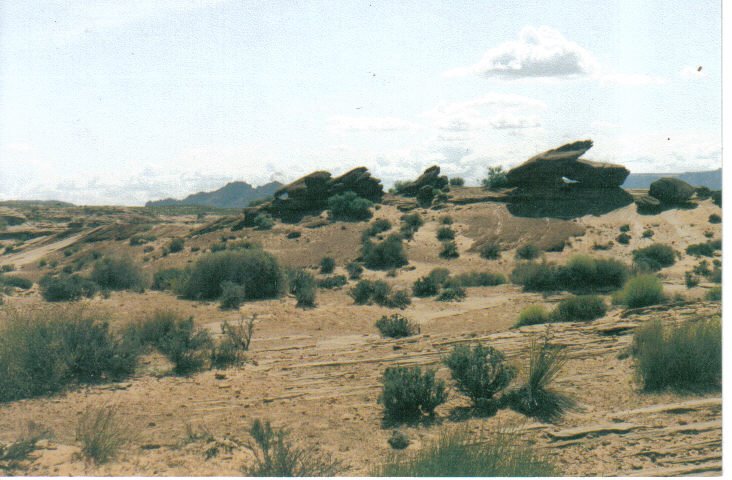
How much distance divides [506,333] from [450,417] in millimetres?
4589

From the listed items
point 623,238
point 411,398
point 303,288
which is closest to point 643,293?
point 411,398

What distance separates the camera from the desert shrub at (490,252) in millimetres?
29047

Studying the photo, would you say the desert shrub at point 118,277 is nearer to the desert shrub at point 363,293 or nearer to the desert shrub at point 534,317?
the desert shrub at point 363,293

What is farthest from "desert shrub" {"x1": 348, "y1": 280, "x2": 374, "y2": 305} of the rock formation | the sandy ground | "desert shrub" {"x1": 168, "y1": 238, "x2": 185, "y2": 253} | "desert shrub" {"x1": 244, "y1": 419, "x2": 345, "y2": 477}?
the rock formation

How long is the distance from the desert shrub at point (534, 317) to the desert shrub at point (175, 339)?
684cm

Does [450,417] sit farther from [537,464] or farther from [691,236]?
[691,236]

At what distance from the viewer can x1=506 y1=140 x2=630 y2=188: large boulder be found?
3956cm

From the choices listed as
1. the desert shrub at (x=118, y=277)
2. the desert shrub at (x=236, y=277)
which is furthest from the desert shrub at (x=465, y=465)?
the desert shrub at (x=118, y=277)

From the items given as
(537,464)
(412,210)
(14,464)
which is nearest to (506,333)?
(537,464)

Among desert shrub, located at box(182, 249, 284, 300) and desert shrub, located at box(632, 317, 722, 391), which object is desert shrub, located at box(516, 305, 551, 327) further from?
desert shrub, located at box(182, 249, 284, 300)

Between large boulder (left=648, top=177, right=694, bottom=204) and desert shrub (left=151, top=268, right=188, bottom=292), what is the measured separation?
3076 centimetres

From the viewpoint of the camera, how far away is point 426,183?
1843 inches

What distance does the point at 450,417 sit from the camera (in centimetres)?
742

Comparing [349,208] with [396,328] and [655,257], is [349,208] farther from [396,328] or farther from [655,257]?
[396,328]
